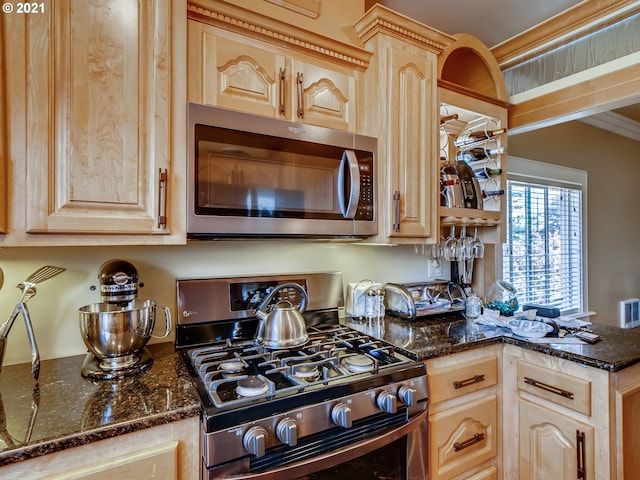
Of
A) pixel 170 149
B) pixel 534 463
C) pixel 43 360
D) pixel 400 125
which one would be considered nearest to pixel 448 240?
pixel 400 125

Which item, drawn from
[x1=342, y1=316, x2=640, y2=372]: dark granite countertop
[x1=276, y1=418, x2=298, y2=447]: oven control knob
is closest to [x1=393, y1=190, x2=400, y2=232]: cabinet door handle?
[x1=342, y1=316, x2=640, y2=372]: dark granite countertop

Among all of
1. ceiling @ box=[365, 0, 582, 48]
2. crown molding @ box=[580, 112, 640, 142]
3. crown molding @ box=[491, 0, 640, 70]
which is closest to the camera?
crown molding @ box=[491, 0, 640, 70]

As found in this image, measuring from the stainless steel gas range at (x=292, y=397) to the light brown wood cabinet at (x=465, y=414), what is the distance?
13cm

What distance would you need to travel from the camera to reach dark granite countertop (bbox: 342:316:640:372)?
1.23 m

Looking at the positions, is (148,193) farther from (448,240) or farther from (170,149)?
(448,240)

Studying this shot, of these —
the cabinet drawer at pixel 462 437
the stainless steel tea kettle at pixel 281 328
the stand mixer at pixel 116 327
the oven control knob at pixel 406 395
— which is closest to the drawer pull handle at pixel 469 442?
the cabinet drawer at pixel 462 437

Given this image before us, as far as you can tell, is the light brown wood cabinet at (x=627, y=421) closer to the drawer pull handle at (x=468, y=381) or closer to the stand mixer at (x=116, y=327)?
the drawer pull handle at (x=468, y=381)

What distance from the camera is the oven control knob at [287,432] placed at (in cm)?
89

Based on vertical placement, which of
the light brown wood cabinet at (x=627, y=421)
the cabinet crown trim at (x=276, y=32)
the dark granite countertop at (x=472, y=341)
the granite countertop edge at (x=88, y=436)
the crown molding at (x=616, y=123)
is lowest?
the light brown wood cabinet at (x=627, y=421)

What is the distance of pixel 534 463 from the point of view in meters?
1.39

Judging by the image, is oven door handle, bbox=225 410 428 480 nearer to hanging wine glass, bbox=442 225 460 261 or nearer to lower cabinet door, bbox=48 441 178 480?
lower cabinet door, bbox=48 441 178 480

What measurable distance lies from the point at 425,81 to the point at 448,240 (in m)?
0.86

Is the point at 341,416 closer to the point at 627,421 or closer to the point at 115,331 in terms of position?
the point at 115,331

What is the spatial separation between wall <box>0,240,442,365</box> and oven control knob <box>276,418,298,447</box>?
2.45 ft
